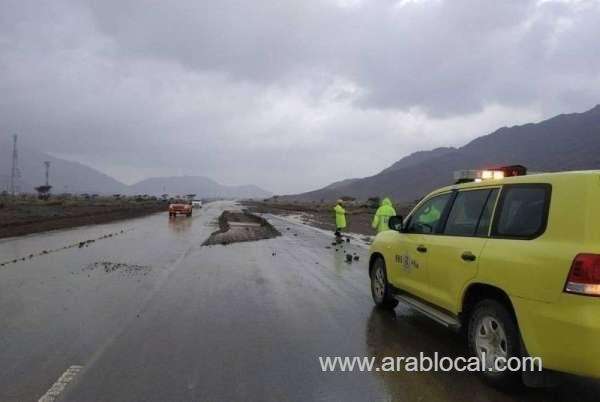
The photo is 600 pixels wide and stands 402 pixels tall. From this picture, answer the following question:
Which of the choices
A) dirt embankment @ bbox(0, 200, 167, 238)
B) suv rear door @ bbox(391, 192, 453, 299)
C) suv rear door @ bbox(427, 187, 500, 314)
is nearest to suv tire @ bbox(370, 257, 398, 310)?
suv rear door @ bbox(391, 192, 453, 299)

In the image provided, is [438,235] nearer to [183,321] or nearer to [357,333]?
[357,333]

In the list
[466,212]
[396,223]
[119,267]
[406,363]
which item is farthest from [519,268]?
[119,267]

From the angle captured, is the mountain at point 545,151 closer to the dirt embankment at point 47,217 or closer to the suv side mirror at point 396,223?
the dirt embankment at point 47,217

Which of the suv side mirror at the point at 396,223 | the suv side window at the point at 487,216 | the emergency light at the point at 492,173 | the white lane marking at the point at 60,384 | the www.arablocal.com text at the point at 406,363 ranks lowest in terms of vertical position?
the www.arablocal.com text at the point at 406,363

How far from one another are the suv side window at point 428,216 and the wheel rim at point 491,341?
149cm

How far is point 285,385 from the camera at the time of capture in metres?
4.73

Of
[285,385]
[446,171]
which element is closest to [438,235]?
[285,385]

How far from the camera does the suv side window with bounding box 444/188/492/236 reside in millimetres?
5344

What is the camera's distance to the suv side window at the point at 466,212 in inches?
210

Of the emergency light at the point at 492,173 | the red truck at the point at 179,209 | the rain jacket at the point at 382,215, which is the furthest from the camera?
the red truck at the point at 179,209

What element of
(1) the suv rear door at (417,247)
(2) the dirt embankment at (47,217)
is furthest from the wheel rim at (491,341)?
(2) the dirt embankment at (47,217)

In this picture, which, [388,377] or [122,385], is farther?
[388,377]

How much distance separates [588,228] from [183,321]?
4.99 meters

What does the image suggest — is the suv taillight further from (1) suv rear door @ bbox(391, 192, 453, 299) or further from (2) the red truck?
(2) the red truck
